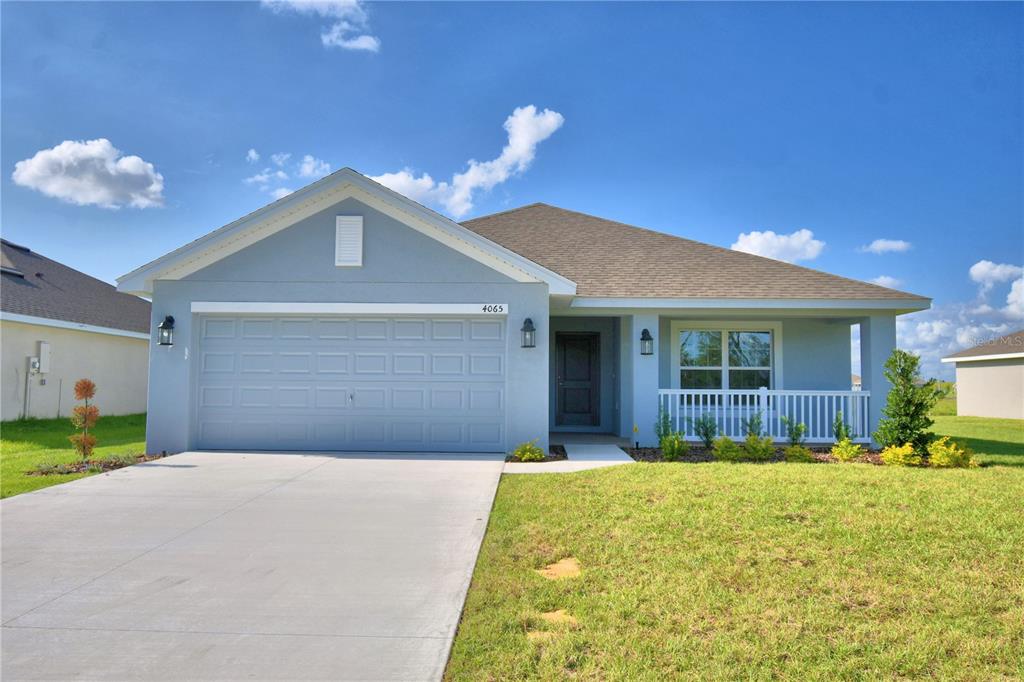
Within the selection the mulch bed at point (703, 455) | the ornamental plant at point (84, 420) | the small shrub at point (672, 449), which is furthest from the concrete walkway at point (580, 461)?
the ornamental plant at point (84, 420)

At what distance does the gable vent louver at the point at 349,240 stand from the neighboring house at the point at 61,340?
35.6 ft

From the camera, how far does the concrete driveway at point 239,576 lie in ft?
11.2

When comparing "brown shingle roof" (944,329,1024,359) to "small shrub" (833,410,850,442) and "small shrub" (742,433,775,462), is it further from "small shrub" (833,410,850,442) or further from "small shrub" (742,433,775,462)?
"small shrub" (742,433,775,462)

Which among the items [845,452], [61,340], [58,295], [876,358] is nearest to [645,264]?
[876,358]

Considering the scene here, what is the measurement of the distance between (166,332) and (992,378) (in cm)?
3041

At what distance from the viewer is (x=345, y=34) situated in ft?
41.2

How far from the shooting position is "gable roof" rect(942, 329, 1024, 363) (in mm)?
23594

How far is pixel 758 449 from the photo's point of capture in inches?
400

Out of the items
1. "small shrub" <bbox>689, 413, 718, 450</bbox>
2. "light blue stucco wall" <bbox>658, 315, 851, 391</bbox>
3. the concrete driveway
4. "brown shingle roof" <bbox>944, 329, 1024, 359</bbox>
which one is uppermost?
"brown shingle roof" <bbox>944, 329, 1024, 359</bbox>

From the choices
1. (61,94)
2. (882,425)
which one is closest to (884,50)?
(882,425)

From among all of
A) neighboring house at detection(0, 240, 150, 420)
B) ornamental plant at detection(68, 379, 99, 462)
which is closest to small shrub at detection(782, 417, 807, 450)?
ornamental plant at detection(68, 379, 99, 462)

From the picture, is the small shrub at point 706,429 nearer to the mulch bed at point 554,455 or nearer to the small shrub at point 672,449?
the small shrub at point 672,449

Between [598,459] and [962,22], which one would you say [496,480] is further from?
[962,22]

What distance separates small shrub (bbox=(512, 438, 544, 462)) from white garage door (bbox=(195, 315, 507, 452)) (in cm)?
67
